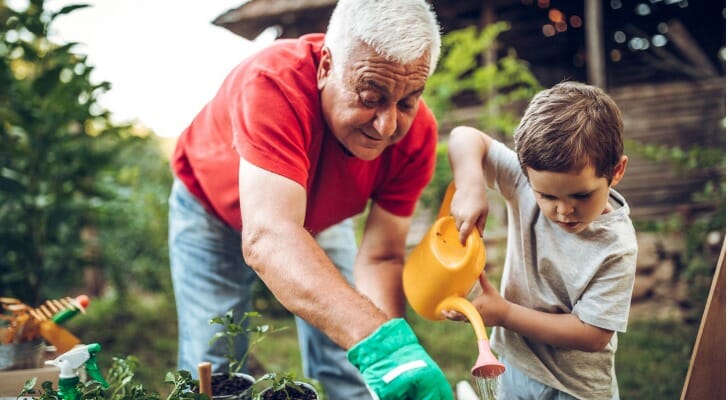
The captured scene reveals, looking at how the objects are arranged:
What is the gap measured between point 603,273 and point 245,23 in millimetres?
4438

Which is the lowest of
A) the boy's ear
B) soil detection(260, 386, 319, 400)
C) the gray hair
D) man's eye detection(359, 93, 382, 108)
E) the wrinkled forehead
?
soil detection(260, 386, 319, 400)

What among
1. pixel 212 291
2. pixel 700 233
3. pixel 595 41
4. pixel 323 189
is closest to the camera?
pixel 323 189

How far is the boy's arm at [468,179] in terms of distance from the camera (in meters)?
1.22

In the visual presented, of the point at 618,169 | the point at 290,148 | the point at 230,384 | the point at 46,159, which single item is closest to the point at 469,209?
the point at 618,169

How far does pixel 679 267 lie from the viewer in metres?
3.97

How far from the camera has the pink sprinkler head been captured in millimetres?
945

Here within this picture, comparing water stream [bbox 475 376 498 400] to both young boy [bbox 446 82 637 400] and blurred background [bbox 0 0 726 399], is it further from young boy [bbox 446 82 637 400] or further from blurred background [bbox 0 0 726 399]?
blurred background [bbox 0 0 726 399]

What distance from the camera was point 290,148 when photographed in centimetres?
123

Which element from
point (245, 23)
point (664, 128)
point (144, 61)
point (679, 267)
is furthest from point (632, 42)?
point (144, 61)

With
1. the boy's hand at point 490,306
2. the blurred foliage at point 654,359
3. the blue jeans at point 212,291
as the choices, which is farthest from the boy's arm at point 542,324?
the blurred foliage at point 654,359

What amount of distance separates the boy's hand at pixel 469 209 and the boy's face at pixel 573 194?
12cm

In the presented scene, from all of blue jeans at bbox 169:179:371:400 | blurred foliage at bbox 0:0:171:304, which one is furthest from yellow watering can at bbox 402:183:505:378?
blurred foliage at bbox 0:0:171:304

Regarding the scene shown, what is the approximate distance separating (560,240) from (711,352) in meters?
0.35

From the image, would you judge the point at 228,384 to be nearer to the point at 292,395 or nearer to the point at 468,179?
the point at 292,395
